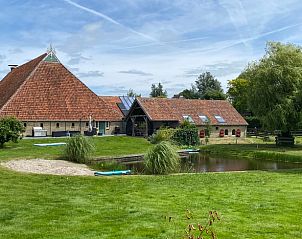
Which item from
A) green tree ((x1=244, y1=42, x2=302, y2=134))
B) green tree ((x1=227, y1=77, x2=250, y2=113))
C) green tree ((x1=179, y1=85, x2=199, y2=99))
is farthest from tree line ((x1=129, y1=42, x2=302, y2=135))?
green tree ((x1=179, y1=85, x2=199, y2=99))

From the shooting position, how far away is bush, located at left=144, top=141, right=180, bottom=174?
58.1 ft

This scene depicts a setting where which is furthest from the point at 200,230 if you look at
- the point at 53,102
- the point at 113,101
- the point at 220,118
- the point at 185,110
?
the point at 113,101

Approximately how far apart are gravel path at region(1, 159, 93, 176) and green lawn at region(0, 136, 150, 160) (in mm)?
2016

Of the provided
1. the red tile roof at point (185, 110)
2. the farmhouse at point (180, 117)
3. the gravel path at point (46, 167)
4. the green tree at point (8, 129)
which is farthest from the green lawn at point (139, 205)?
the red tile roof at point (185, 110)

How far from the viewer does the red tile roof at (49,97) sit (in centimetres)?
3984

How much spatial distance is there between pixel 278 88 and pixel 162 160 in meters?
19.4

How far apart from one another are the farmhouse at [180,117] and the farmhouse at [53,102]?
214 cm

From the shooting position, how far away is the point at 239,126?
4747cm

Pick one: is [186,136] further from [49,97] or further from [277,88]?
[49,97]

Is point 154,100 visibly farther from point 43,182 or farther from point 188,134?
point 43,182

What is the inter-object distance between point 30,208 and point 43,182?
171 inches

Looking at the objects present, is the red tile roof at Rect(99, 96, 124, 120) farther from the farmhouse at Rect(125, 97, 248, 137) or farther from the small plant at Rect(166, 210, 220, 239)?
the small plant at Rect(166, 210, 220, 239)

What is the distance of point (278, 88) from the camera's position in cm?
3394

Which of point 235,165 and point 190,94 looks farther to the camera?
point 190,94
